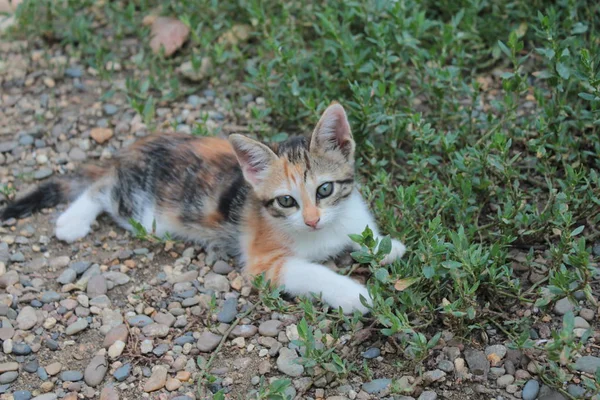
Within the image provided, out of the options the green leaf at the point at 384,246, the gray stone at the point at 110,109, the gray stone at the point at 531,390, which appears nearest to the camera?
the gray stone at the point at 531,390

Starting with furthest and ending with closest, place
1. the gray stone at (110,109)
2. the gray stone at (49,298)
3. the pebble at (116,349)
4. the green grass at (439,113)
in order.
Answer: the gray stone at (110,109), the gray stone at (49,298), the pebble at (116,349), the green grass at (439,113)

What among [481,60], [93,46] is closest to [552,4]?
[481,60]

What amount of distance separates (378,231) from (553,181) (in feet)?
3.04

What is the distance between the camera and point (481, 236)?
3.60 m

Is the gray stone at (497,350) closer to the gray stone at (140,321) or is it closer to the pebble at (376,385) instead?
the pebble at (376,385)

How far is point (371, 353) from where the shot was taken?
3.24 m

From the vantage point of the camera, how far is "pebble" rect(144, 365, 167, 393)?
10.5 feet

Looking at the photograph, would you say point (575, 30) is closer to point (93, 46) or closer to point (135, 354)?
point (135, 354)

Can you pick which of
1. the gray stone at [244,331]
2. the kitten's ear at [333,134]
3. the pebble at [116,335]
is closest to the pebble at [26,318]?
the pebble at [116,335]

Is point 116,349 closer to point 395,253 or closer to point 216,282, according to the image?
point 216,282

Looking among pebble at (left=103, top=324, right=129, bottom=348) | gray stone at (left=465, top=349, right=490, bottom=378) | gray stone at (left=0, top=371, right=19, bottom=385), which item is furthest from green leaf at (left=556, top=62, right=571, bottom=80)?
gray stone at (left=0, top=371, right=19, bottom=385)

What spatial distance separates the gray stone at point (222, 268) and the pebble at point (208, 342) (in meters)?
0.47

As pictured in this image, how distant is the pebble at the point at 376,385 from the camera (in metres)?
3.08

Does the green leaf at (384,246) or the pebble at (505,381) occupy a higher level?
the green leaf at (384,246)
